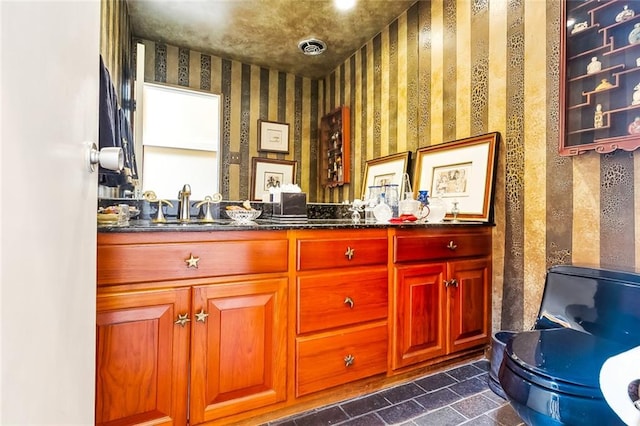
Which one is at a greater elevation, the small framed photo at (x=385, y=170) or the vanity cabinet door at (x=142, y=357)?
the small framed photo at (x=385, y=170)

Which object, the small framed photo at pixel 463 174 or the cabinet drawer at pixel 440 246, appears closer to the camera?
the cabinet drawer at pixel 440 246

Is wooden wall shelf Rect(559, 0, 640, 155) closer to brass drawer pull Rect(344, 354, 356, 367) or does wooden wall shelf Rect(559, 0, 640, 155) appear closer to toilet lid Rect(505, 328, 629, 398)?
toilet lid Rect(505, 328, 629, 398)

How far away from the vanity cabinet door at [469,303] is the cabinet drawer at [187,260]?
1.01m

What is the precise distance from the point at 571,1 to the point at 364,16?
48.0 inches

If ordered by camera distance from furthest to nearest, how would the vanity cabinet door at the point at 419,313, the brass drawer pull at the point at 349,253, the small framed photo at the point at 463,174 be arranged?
the small framed photo at the point at 463,174, the vanity cabinet door at the point at 419,313, the brass drawer pull at the point at 349,253

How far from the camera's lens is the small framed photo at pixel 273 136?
1.91 metres

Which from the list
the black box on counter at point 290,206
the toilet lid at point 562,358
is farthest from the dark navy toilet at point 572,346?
the black box on counter at point 290,206

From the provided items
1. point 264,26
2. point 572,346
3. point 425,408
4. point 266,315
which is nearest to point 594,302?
point 572,346

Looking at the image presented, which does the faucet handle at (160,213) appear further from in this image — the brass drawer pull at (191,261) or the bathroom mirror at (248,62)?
the brass drawer pull at (191,261)

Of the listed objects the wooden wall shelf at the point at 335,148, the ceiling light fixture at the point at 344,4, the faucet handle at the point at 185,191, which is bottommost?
the faucet handle at the point at 185,191

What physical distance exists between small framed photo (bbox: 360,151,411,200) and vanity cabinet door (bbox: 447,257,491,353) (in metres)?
0.78

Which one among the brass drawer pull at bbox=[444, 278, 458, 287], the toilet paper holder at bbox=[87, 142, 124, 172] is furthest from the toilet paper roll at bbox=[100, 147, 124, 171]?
the brass drawer pull at bbox=[444, 278, 458, 287]

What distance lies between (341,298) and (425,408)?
625mm


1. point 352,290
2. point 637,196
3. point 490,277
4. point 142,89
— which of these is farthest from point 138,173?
point 637,196
